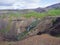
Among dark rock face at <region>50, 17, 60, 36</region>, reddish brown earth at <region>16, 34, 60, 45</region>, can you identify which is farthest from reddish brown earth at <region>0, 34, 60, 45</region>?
dark rock face at <region>50, 17, 60, 36</region>

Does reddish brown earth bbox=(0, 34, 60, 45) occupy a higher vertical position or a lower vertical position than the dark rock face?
lower

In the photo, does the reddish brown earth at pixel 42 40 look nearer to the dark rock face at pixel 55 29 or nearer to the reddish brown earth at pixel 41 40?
the reddish brown earth at pixel 41 40

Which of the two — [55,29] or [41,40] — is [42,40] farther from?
[55,29]

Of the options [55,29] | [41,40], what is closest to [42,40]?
[41,40]

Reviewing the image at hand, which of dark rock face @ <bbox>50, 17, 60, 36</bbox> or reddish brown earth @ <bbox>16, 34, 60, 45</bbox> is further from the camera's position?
dark rock face @ <bbox>50, 17, 60, 36</bbox>

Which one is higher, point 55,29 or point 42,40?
point 55,29


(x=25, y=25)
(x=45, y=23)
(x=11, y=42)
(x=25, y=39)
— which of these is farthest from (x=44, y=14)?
(x=11, y=42)

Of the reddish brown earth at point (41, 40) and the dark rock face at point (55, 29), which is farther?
the dark rock face at point (55, 29)

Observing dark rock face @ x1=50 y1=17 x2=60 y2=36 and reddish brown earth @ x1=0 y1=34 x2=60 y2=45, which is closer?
reddish brown earth @ x1=0 y1=34 x2=60 y2=45

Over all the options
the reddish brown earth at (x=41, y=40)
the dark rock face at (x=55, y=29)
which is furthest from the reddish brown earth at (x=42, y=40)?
the dark rock face at (x=55, y=29)

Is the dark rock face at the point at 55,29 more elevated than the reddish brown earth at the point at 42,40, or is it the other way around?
the dark rock face at the point at 55,29

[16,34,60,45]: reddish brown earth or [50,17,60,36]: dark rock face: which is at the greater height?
[50,17,60,36]: dark rock face

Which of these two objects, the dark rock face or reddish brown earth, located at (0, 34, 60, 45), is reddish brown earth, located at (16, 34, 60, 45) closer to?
reddish brown earth, located at (0, 34, 60, 45)
